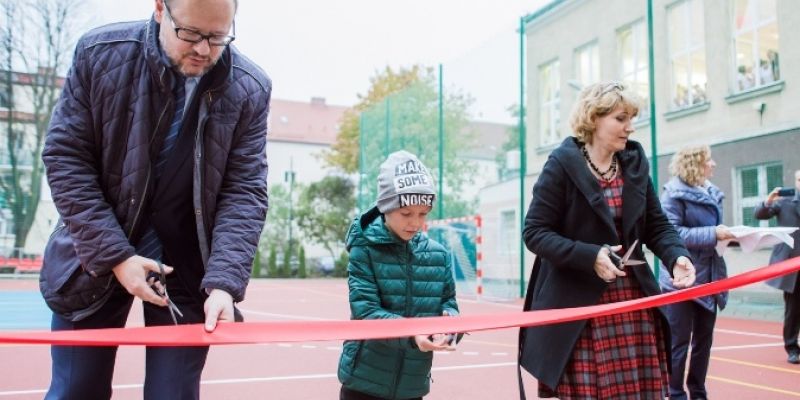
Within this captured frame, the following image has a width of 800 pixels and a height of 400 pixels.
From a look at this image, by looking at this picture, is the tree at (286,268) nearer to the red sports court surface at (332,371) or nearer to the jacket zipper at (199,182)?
the red sports court surface at (332,371)

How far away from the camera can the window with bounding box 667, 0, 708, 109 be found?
→ 40.3 feet

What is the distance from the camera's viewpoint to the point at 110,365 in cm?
212

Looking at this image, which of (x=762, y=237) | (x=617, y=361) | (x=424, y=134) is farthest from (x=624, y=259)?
(x=424, y=134)

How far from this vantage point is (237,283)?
6.67 feet

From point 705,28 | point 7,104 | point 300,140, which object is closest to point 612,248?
point 705,28

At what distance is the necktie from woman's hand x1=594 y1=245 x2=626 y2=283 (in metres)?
1.47

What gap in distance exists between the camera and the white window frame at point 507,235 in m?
15.2

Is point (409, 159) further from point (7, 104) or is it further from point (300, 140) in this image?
point (300, 140)

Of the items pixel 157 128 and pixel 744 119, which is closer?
pixel 157 128

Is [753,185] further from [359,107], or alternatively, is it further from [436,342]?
[359,107]

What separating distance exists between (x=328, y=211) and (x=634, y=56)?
2258 cm

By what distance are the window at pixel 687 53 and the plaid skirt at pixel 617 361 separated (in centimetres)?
1079

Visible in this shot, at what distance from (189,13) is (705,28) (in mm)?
11907

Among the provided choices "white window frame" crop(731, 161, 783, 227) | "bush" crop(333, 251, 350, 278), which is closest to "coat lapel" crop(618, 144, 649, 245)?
"white window frame" crop(731, 161, 783, 227)
